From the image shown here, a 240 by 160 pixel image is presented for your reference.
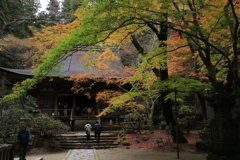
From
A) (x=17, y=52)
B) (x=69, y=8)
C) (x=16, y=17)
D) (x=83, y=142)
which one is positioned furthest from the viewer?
(x=69, y=8)

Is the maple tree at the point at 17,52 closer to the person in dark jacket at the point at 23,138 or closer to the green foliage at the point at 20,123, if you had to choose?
the green foliage at the point at 20,123

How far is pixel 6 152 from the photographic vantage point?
455cm

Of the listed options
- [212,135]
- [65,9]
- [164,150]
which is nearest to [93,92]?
[164,150]

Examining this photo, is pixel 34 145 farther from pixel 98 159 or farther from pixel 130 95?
pixel 130 95

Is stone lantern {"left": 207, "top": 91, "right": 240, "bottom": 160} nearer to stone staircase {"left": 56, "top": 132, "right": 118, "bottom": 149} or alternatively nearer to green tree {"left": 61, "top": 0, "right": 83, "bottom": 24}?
stone staircase {"left": 56, "top": 132, "right": 118, "bottom": 149}

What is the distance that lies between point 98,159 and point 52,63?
4025 millimetres

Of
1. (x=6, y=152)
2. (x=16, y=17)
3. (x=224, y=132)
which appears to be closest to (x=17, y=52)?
(x=16, y=17)

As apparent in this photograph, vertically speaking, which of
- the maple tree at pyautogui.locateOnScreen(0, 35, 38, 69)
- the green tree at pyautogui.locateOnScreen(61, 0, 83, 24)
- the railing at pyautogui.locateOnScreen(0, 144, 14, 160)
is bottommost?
the railing at pyautogui.locateOnScreen(0, 144, 14, 160)

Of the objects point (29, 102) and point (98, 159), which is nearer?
point (98, 159)

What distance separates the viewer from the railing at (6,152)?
14.1 ft

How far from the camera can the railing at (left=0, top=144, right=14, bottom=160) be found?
4.31 metres

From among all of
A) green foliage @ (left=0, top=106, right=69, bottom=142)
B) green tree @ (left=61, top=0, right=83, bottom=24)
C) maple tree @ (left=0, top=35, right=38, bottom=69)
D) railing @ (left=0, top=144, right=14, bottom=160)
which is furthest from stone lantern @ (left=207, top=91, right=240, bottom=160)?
green tree @ (left=61, top=0, right=83, bottom=24)

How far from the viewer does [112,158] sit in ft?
24.0

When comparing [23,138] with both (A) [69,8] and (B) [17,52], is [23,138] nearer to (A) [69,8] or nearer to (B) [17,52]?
(B) [17,52]
